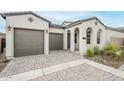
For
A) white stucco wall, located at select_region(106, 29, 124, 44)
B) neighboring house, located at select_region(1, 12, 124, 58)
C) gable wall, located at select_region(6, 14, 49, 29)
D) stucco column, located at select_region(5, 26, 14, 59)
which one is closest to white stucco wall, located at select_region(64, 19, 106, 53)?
neighboring house, located at select_region(1, 12, 124, 58)

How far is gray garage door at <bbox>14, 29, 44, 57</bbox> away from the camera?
9.20 m

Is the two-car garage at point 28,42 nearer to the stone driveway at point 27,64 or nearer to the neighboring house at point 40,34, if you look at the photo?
the neighboring house at point 40,34

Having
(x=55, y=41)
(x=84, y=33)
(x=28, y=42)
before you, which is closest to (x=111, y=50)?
(x=84, y=33)

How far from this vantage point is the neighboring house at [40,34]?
880 centimetres

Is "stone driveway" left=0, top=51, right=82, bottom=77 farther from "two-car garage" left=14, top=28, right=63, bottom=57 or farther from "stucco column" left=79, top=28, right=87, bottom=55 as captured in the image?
"stucco column" left=79, top=28, right=87, bottom=55

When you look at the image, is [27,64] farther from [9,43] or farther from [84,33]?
[84,33]

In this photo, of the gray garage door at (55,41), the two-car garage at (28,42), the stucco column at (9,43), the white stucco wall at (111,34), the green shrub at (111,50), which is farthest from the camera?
the white stucco wall at (111,34)

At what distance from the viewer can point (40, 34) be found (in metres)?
10.4

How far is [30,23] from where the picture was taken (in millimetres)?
9617

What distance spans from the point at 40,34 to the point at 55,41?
3557 millimetres

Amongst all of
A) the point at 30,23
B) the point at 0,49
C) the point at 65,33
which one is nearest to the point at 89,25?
the point at 65,33

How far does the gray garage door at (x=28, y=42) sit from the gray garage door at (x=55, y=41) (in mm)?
2891

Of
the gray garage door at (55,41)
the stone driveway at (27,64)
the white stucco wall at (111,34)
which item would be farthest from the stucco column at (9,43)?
the white stucco wall at (111,34)
